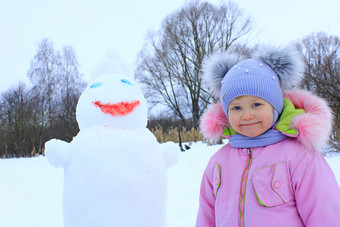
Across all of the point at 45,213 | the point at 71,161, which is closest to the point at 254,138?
the point at 71,161

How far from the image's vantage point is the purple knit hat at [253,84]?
128 centimetres

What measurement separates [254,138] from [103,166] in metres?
1.17

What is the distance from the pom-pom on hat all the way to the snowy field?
2.72m

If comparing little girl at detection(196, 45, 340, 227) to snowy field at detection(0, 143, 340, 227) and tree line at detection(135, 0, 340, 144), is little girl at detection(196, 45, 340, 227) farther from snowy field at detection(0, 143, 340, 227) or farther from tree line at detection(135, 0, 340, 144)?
tree line at detection(135, 0, 340, 144)

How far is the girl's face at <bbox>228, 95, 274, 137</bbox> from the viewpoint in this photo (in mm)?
1273

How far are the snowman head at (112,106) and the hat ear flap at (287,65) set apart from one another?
1249 mm

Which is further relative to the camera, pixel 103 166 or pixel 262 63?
pixel 103 166

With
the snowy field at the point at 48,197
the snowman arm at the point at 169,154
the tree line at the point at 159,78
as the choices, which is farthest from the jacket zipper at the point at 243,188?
the tree line at the point at 159,78

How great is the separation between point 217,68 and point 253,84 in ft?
0.94

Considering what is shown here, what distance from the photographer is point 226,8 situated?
1767cm

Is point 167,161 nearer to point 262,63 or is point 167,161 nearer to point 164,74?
point 262,63

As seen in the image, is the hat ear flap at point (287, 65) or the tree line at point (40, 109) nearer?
the hat ear flap at point (287, 65)

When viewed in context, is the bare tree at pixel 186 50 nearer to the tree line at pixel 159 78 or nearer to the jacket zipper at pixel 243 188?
the tree line at pixel 159 78

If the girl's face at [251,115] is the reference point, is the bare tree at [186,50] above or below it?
above
